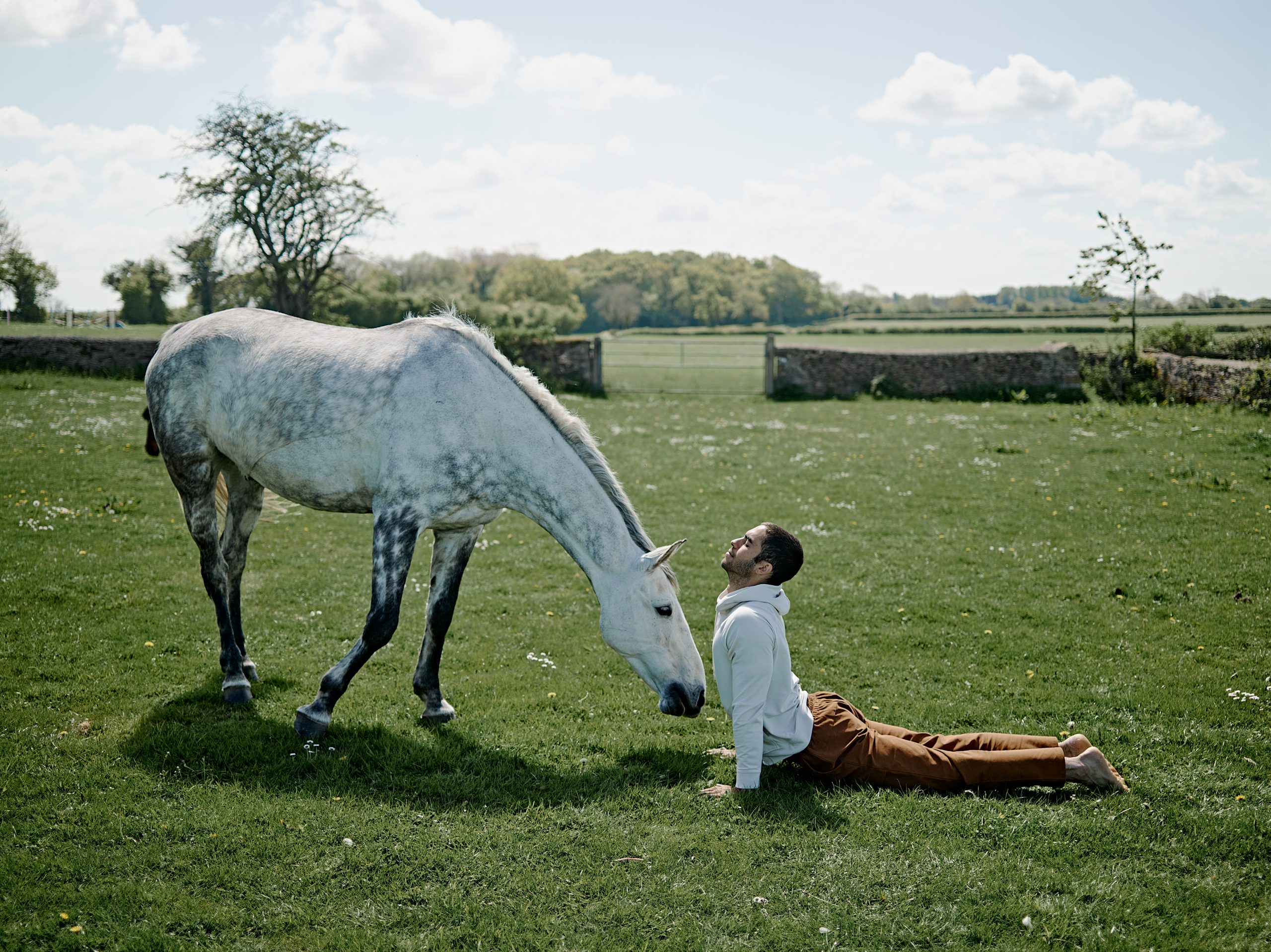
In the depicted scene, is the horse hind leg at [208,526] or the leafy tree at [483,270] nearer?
the horse hind leg at [208,526]

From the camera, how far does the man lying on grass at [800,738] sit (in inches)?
177

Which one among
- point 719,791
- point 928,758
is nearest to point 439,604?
point 719,791

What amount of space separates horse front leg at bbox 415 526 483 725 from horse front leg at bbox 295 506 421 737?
0.49 meters

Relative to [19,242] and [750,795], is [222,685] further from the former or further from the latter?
[19,242]

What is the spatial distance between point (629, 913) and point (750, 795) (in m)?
1.10

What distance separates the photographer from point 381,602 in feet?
16.9

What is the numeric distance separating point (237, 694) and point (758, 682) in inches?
141

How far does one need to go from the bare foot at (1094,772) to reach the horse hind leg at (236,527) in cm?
553

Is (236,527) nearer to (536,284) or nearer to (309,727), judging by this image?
(309,727)

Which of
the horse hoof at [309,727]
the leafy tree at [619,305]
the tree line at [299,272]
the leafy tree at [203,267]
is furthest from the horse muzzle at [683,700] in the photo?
the leafy tree at [619,305]

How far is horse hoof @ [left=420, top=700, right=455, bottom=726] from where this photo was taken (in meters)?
5.51

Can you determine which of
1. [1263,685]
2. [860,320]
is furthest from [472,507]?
[860,320]

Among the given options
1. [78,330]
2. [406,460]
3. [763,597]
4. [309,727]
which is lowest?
[309,727]

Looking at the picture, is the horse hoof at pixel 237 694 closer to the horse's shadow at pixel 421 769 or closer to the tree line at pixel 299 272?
the horse's shadow at pixel 421 769
